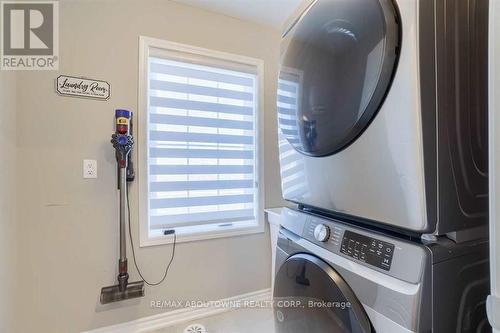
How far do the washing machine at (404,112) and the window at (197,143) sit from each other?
1244 mm

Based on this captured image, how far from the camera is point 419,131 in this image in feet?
1.94

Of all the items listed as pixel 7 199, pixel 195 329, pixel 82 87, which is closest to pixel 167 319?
pixel 195 329

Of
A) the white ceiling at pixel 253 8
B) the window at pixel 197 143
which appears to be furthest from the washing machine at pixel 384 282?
the white ceiling at pixel 253 8

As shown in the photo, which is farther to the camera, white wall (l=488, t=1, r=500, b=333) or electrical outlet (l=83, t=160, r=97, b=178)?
electrical outlet (l=83, t=160, r=97, b=178)

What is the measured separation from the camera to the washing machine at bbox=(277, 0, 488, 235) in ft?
1.96

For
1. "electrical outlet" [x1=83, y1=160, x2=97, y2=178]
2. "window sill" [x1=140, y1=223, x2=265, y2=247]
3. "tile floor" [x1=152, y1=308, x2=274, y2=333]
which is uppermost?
"electrical outlet" [x1=83, y1=160, x2=97, y2=178]

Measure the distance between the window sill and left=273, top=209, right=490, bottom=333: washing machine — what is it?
3.66ft

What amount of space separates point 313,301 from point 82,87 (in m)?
1.77

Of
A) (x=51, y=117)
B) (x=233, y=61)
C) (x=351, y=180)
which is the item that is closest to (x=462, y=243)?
(x=351, y=180)

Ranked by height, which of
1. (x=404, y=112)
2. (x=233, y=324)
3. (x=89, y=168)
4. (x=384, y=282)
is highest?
(x=404, y=112)

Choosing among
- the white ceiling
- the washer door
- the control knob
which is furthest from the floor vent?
the white ceiling

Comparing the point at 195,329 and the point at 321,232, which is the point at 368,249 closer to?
the point at 321,232

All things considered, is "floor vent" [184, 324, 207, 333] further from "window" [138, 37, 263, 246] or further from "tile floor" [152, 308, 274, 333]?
"window" [138, 37, 263, 246]

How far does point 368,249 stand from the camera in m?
0.70
